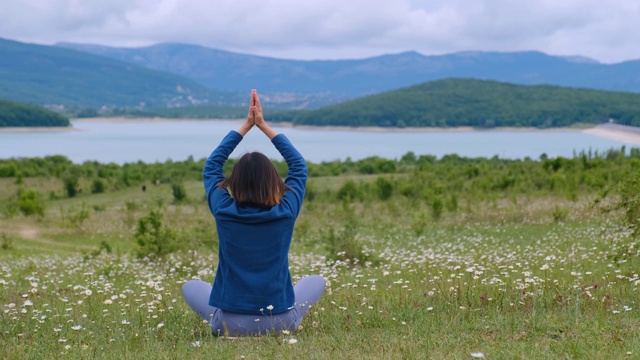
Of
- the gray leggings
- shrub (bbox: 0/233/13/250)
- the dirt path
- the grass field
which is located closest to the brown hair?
the gray leggings

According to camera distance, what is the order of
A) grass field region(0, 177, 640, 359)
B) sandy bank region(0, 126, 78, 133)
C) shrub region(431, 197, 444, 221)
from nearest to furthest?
grass field region(0, 177, 640, 359)
shrub region(431, 197, 444, 221)
sandy bank region(0, 126, 78, 133)

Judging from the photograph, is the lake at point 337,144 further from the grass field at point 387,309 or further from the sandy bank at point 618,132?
the grass field at point 387,309

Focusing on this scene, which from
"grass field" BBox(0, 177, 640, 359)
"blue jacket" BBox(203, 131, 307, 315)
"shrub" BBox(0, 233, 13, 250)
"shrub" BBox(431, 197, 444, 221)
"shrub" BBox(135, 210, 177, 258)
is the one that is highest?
"blue jacket" BBox(203, 131, 307, 315)

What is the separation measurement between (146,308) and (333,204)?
23.3 m

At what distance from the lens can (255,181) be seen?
16.8ft

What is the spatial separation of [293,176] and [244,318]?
1045 millimetres

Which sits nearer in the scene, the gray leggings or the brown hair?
the brown hair

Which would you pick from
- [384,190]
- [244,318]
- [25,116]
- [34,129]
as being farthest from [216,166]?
[25,116]

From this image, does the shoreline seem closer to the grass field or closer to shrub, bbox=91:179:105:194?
shrub, bbox=91:179:105:194

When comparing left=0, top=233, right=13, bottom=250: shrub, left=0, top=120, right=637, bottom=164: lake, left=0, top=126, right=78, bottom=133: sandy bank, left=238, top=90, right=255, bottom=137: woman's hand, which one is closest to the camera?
left=238, top=90, right=255, bottom=137: woman's hand

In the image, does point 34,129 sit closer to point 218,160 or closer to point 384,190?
point 384,190

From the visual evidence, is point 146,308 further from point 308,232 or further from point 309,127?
point 309,127

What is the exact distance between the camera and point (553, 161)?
3466cm

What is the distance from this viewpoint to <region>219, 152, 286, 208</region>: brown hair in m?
5.11
